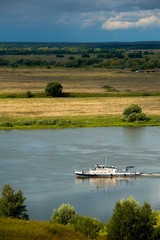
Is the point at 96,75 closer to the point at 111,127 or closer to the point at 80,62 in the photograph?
the point at 80,62

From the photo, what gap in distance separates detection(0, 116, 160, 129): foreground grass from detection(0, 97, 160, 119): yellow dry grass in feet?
10.1

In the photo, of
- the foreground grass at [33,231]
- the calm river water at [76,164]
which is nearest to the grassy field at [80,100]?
the calm river water at [76,164]

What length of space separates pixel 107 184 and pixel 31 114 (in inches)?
1172

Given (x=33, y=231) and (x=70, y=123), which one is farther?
(x=70, y=123)

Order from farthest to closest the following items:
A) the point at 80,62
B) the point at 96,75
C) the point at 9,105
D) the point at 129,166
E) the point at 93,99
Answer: the point at 80,62, the point at 96,75, the point at 93,99, the point at 9,105, the point at 129,166

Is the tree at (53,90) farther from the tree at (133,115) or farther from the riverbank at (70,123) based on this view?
the tree at (133,115)

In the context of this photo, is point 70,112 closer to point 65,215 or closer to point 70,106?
point 70,106

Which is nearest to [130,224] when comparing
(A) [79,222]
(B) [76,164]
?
(A) [79,222]

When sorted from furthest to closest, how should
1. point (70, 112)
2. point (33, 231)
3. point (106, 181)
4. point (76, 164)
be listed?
point (70, 112)
point (76, 164)
point (106, 181)
point (33, 231)

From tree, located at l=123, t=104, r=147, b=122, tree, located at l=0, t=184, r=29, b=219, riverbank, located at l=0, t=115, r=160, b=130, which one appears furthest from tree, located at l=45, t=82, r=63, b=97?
tree, located at l=0, t=184, r=29, b=219

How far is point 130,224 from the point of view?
2423cm

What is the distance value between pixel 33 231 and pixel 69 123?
119 feet

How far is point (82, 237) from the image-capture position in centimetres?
2498

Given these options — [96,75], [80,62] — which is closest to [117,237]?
[96,75]
